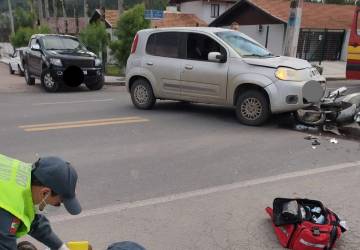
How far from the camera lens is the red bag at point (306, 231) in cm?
370

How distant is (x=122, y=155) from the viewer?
21.8ft

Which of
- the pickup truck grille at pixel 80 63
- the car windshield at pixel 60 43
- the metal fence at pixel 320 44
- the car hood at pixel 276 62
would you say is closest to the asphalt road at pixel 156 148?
the car hood at pixel 276 62

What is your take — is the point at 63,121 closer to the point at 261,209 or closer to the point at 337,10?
the point at 261,209

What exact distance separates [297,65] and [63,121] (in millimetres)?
4754

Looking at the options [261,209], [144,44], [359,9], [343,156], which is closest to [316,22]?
[359,9]

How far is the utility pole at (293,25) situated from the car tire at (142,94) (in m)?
6.89

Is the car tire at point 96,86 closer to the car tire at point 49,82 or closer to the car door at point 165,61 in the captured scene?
the car tire at point 49,82

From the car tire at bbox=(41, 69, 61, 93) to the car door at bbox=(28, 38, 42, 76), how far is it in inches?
22.0

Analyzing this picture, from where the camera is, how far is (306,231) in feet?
12.2

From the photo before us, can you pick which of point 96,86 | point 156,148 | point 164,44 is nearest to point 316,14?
point 96,86

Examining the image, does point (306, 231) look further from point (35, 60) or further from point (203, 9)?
point (203, 9)

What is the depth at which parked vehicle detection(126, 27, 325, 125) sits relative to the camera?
8.27 metres

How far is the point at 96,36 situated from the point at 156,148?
54.0 ft

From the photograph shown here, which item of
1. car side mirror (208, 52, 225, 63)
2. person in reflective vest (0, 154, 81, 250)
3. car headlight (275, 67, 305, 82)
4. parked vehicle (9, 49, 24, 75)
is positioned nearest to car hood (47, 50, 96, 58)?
car side mirror (208, 52, 225, 63)
